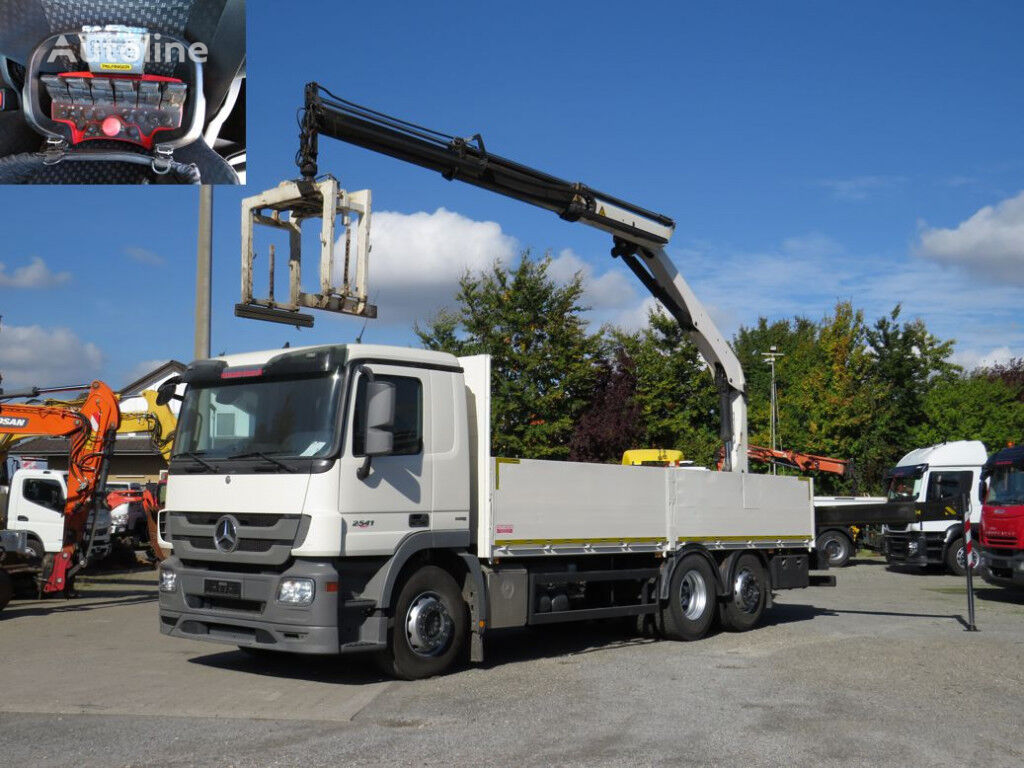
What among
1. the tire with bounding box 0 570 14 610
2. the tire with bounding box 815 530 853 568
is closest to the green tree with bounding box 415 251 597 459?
the tire with bounding box 815 530 853 568

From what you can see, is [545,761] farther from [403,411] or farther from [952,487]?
[952,487]

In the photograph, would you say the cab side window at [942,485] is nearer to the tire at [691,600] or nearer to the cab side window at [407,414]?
the tire at [691,600]

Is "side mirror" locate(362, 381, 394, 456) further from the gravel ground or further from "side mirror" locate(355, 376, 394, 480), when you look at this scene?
the gravel ground

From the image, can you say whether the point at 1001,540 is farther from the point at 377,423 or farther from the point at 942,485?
the point at 377,423

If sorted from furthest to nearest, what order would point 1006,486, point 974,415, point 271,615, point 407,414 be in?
point 974,415
point 1006,486
point 407,414
point 271,615

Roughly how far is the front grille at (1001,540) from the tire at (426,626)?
37.5 ft

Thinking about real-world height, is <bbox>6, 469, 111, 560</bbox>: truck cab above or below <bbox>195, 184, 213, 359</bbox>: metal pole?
below

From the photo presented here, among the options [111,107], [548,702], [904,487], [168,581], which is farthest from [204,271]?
[904,487]

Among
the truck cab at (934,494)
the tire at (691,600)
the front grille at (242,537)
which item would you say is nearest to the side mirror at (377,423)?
the front grille at (242,537)

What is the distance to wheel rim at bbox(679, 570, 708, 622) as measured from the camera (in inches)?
498

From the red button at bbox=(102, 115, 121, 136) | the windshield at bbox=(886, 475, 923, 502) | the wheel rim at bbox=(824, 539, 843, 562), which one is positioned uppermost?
the red button at bbox=(102, 115, 121, 136)

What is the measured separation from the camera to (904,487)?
86.5 feet

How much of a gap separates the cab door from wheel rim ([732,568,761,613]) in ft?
17.4

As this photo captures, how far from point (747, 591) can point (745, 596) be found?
0.08 meters
